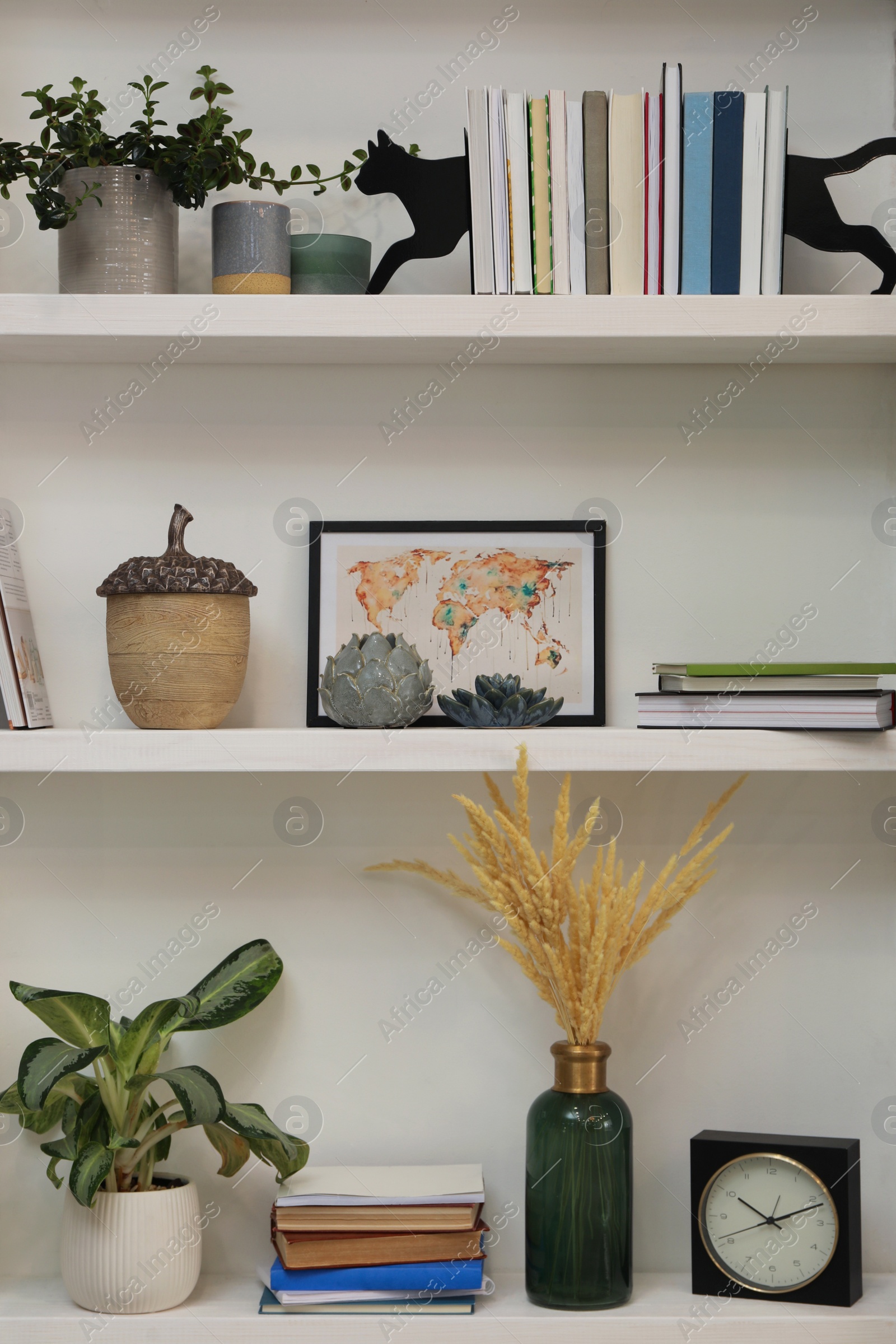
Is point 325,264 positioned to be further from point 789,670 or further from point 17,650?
point 789,670

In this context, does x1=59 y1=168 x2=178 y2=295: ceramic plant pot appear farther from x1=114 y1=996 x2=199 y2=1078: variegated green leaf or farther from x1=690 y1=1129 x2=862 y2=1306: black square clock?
x1=690 y1=1129 x2=862 y2=1306: black square clock

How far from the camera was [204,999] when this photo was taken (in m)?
1.41

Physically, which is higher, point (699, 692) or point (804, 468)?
point (804, 468)

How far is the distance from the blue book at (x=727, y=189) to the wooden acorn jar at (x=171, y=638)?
2.22 ft

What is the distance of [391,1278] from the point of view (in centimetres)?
132

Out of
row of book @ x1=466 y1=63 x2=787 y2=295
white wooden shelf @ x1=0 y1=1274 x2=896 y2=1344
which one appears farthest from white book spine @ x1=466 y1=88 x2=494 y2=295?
white wooden shelf @ x1=0 y1=1274 x2=896 y2=1344

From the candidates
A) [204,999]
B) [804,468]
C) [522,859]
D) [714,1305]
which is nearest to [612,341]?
[804,468]

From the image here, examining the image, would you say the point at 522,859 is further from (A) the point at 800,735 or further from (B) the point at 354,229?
(B) the point at 354,229

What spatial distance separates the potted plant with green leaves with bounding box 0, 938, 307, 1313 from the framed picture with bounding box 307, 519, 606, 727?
431 mm

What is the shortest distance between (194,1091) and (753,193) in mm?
1196

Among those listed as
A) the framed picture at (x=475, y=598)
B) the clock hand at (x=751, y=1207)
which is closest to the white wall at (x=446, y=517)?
the framed picture at (x=475, y=598)

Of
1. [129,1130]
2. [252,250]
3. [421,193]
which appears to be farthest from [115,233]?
[129,1130]

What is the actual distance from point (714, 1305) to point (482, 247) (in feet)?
4.10

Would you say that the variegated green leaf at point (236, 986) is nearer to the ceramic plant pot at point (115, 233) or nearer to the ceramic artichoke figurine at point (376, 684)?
the ceramic artichoke figurine at point (376, 684)
